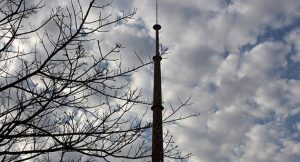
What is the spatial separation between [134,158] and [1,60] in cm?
239

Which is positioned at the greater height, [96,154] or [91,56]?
[91,56]

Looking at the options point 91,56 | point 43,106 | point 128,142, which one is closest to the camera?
point 43,106

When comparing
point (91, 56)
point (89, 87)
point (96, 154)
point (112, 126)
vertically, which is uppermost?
point (91, 56)

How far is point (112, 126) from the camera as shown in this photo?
533 centimetres

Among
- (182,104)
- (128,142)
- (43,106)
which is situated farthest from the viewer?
(182,104)

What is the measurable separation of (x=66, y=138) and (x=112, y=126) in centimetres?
64

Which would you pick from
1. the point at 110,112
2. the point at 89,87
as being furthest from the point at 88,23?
the point at 110,112

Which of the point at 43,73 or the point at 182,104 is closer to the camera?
the point at 43,73

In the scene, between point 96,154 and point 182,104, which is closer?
point 96,154

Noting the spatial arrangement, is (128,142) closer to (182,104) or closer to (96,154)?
(96,154)

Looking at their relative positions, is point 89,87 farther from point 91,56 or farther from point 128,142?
point 128,142

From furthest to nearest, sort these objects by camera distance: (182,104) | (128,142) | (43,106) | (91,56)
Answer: (182,104) < (91,56) < (128,142) < (43,106)

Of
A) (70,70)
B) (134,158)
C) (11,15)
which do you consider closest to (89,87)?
(70,70)

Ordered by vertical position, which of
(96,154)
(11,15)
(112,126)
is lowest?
(96,154)
